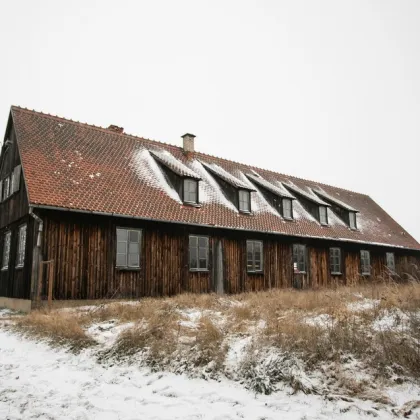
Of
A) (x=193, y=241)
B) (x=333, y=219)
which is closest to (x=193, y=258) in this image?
(x=193, y=241)

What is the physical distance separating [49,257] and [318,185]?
75.6 feet

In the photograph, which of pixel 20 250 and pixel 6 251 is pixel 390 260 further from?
pixel 6 251

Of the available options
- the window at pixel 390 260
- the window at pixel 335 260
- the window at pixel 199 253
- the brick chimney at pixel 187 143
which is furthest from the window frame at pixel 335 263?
the brick chimney at pixel 187 143

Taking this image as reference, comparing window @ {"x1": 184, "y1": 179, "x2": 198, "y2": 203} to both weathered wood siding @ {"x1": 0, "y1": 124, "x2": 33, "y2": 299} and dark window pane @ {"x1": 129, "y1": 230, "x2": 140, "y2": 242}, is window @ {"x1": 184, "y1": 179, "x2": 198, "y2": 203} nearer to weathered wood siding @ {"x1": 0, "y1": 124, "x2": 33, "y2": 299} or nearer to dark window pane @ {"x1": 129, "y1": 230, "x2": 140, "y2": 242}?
dark window pane @ {"x1": 129, "y1": 230, "x2": 140, "y2": 242}

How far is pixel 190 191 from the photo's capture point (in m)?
19.0

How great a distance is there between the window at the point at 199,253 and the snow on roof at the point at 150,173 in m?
1.93

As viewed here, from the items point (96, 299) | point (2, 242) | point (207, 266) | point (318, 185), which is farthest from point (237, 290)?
point (318, 185)

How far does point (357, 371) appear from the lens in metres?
5.79

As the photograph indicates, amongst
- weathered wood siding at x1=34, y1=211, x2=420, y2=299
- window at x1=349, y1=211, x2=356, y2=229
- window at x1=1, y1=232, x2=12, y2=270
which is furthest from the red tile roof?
window at x1=1, y1=232, x2=12, y2=270

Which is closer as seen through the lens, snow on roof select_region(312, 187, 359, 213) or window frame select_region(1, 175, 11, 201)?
window frame select_region(1, 175, 11, 201)

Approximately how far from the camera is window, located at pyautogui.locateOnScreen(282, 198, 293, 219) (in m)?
22.8

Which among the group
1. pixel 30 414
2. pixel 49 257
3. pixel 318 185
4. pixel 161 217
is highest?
pixel 318 185

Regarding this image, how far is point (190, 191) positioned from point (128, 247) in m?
4.42

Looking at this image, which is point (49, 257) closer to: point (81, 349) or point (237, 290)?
point (81, 349)
